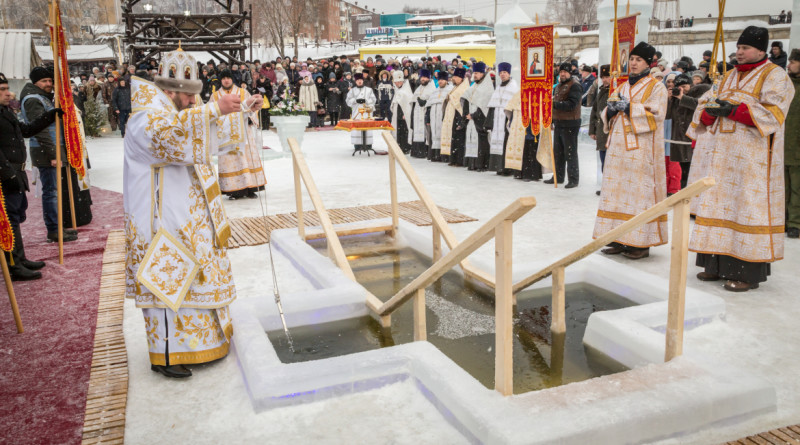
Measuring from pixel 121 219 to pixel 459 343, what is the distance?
5.04 m

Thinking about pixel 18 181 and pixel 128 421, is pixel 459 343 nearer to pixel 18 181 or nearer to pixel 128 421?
pixel 128 421

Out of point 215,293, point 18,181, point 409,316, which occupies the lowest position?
point 409,316

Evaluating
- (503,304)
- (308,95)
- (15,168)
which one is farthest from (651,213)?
(308,95)

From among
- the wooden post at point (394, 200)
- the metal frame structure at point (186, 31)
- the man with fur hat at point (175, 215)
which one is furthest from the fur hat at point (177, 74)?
the metal frame structure at point (186, 31)

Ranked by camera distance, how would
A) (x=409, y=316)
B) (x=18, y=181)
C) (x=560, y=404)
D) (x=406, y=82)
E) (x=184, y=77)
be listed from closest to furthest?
(x=560, y=404), (x=184, y=77), (x=409, y=316), (x=18, y=181), (x=406, y=82)

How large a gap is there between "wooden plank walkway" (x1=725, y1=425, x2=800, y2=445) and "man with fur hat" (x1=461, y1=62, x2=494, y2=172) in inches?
309

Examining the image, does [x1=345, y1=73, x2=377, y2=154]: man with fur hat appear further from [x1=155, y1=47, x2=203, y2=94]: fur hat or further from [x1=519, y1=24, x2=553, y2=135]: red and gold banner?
[x1=155, y1=47, x2=203, y2=94]: fur hat

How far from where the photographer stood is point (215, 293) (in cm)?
338

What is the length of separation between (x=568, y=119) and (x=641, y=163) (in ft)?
11.8

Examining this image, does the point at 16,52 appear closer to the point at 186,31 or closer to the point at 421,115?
the point at 186,31

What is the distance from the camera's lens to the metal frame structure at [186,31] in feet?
58.6

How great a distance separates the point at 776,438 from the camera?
2594 mm

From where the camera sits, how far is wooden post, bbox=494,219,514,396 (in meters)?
2.58

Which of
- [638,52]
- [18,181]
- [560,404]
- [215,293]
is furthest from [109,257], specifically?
[638,52]
